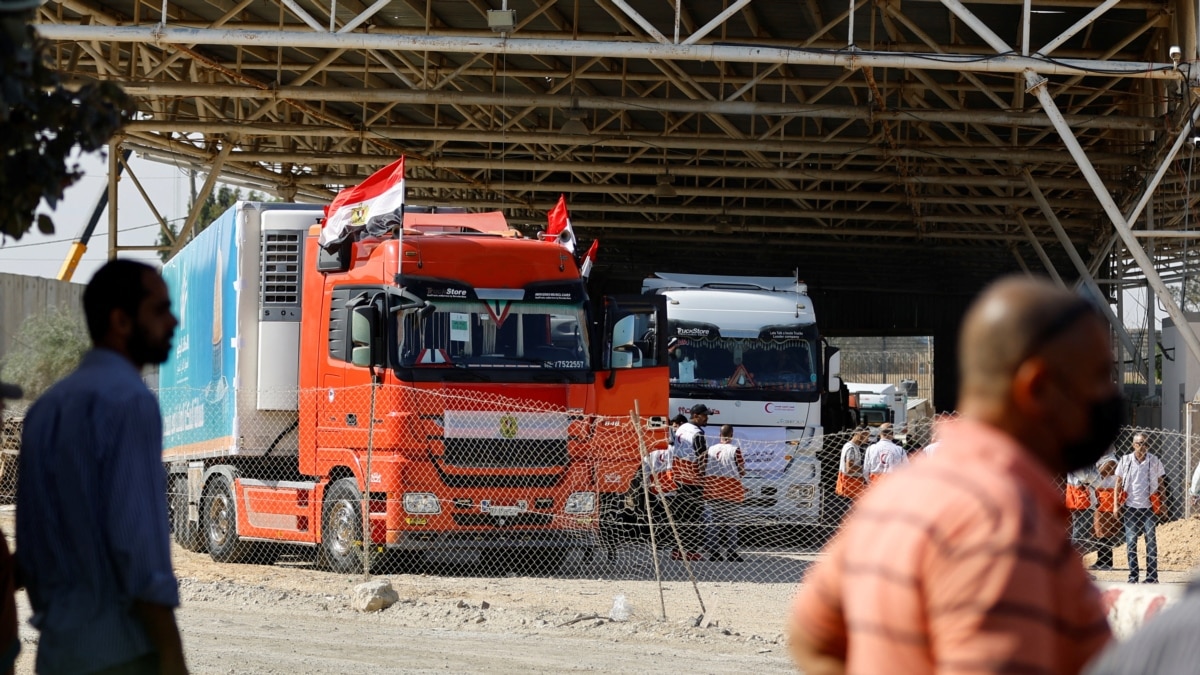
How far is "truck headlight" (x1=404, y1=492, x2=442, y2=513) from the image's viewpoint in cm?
1409

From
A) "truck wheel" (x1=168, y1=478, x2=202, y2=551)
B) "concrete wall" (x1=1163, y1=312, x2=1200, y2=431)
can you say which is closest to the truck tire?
"truck wheel" (x1=168, y1=478, x2=202, y2=551)

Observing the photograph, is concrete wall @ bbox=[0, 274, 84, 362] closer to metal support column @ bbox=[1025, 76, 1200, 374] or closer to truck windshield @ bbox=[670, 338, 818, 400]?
truck windshield @ bbox=[670, 338, 818, 400]

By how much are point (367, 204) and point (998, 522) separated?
1243 centimetres

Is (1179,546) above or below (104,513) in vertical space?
below

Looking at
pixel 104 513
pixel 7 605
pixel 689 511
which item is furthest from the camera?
pixel 689 511

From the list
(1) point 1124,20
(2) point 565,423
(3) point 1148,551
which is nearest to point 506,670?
(2) point 565,423

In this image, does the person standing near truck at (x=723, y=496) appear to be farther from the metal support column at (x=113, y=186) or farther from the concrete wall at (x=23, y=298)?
the concrete wall at (x=23, y=298)

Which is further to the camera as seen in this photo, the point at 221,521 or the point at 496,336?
the point at 221,521

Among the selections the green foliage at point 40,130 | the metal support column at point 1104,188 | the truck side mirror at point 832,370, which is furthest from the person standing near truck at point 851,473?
Answer: the green foliage at point 40,130

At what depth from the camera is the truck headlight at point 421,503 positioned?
46.2 feet

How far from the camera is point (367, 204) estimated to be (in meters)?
14.2

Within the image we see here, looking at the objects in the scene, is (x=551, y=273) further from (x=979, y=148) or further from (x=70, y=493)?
(x=979, y=148)

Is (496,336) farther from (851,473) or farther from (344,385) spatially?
(851,473)

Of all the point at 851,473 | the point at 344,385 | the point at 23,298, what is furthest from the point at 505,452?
the point at 23,298
